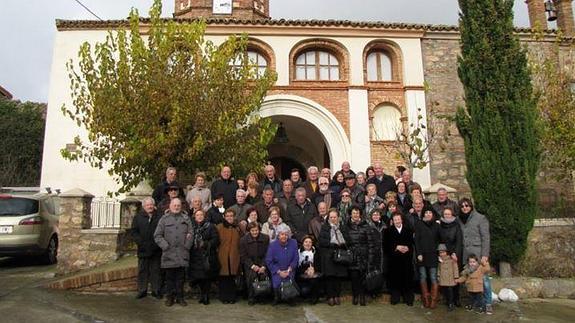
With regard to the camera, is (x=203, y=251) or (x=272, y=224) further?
(x=272, y=224)

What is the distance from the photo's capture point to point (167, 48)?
364 inches

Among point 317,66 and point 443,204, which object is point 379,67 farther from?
point 443,204

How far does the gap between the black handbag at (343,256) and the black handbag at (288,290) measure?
71cm

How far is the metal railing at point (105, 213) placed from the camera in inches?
421

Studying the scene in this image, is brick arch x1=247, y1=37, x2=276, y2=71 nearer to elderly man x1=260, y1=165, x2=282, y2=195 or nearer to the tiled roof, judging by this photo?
the tiled roof

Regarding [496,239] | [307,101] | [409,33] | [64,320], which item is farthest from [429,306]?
[409,33]

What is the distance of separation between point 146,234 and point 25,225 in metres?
3.83

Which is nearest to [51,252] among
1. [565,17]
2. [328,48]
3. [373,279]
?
[373,279]

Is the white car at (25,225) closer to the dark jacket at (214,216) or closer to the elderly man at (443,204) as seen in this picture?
the dark jacket at (214,216)

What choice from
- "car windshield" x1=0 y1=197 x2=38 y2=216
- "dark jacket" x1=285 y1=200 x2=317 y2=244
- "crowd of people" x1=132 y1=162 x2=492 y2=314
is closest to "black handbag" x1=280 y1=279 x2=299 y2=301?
"crowd of people" x1=132 y1=162 x2=492 y2=314

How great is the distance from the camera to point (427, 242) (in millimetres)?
6633

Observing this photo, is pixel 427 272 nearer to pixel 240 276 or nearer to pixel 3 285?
pixel 240 276

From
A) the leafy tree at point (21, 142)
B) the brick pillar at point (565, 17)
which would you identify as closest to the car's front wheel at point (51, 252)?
the leafy tree at point (21, 142)

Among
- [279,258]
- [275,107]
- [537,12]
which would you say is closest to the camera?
[279,258]
